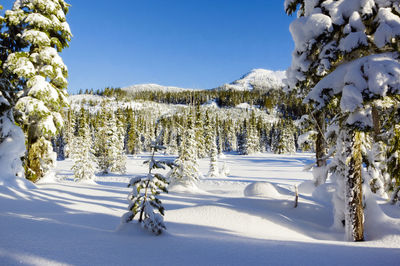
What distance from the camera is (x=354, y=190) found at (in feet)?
21.7

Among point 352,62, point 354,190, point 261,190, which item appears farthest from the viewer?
point 261,190

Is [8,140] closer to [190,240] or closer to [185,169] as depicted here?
[190,240]

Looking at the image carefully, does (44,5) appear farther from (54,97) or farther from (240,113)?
(240,113)

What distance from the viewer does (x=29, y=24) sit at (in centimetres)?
1184

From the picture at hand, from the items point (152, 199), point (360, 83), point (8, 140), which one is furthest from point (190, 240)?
point (8, 140)

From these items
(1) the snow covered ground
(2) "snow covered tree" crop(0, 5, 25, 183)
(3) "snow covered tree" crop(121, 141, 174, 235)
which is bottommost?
(1) the snow covered ground

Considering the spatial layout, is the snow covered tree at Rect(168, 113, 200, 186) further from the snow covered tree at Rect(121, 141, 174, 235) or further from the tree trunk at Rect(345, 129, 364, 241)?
the tree trunk at Rect(345, 129, 364, 241)

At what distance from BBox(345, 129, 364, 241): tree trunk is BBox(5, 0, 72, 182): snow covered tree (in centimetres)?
1306

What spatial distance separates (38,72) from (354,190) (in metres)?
15.0

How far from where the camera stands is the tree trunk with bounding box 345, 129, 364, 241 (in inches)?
258

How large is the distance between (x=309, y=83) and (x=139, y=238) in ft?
25.8

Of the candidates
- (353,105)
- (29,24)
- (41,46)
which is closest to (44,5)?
(29,24)

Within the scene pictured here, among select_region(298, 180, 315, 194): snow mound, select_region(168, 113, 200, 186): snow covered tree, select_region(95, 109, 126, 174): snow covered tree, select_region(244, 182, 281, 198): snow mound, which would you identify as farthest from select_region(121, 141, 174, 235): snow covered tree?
select_region(95, 109, 126, 174): snow covered tree

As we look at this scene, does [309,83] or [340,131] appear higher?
[309,83]
